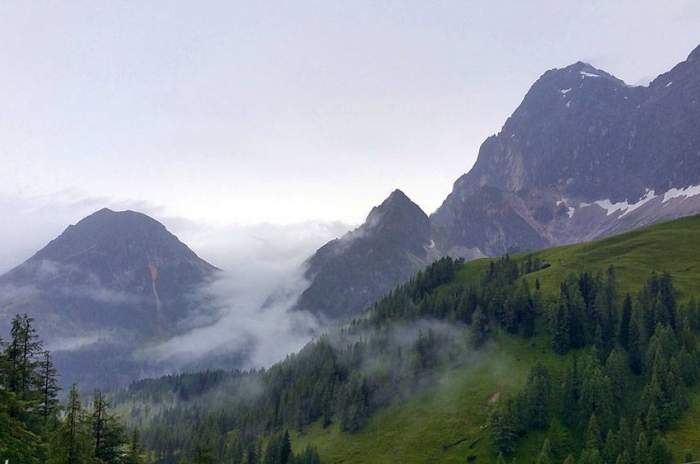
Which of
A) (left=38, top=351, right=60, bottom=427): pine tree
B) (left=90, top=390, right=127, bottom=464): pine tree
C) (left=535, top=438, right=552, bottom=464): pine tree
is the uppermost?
(left=38, top=351, right=60, bottom=427): pine tree

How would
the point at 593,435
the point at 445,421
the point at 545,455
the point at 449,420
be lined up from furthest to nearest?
1. the point at 445,421
2. the point at 449,420
3. the point at 593,435
4. the point at 545,455

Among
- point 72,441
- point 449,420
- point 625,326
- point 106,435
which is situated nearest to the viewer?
point 72,441

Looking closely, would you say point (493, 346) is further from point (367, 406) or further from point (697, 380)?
point (697, 380)

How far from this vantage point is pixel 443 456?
15050 centimetres

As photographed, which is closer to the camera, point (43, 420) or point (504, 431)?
point (43, 420)

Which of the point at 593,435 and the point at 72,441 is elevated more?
the point at 72,441

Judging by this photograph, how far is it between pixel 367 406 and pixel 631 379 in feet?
253

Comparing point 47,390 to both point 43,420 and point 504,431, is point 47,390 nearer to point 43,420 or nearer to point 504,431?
point 43,420

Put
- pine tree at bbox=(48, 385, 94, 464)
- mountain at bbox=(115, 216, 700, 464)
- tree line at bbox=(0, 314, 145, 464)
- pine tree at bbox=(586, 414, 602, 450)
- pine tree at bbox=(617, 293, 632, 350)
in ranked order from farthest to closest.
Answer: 1. pine tree at bbox=(617, 293, 632, 350)
2. mountain at bbox=(115, 216, 700, 464)
3. pine tree at bbox=(586, 414, 602, 450)
4. tree line at bbox=(0, 314, 145, 464)
5. pine tree at bbox=(48, 385, 94, 464)

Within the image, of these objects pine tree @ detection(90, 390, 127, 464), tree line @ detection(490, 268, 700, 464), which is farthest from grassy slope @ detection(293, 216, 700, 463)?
pine tree @ detection(90, 390, 127, 464)

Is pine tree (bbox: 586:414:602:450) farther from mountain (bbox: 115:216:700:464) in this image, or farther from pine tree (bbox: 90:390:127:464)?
pine tree (bbox: 90:390:127:464)

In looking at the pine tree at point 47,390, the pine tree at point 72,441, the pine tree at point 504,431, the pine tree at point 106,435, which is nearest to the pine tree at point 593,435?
the pine tree at point 504,431

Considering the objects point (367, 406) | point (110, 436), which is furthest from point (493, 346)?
point (110, 436)

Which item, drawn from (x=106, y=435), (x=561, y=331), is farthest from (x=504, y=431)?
(x=106, y=435)
